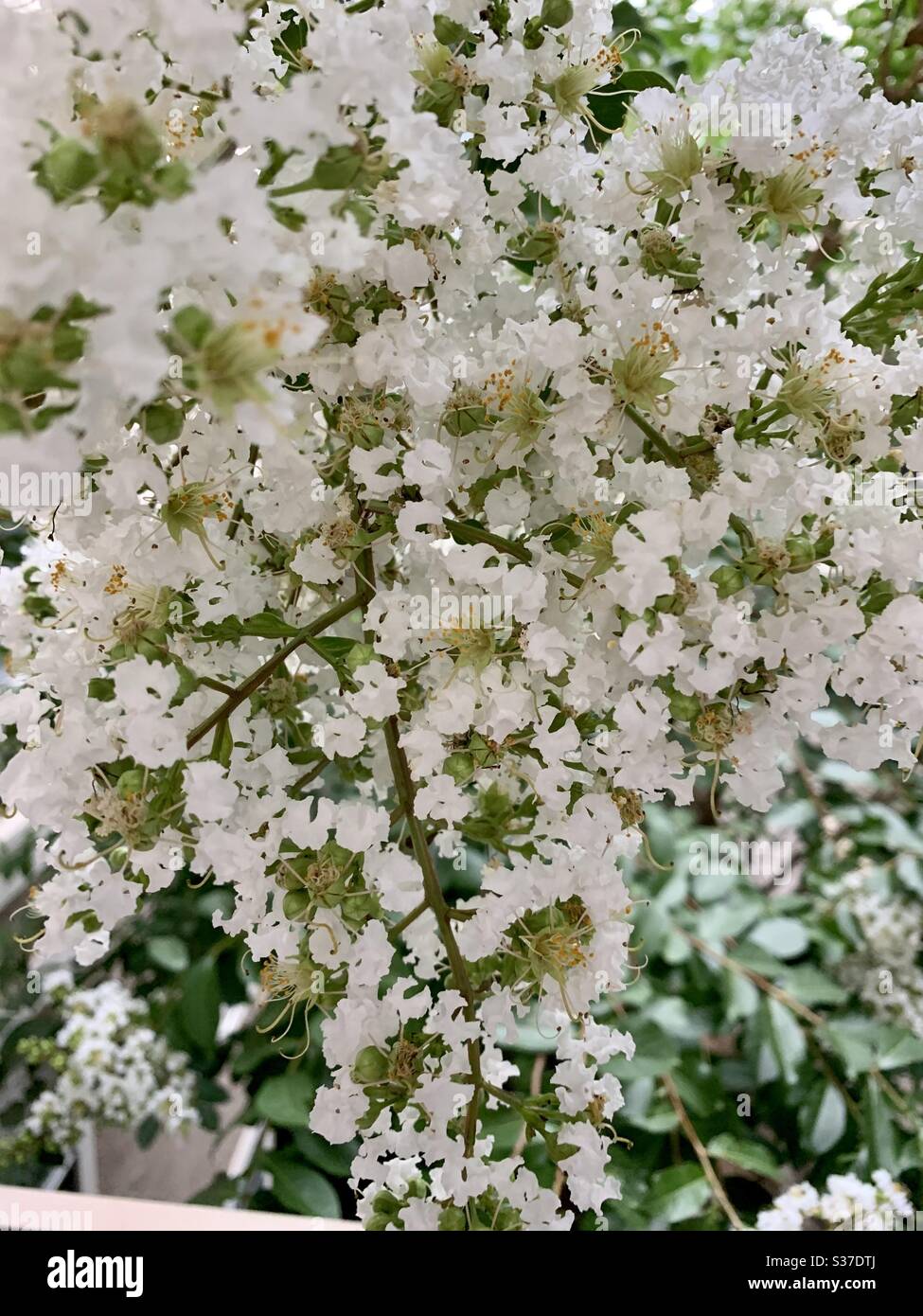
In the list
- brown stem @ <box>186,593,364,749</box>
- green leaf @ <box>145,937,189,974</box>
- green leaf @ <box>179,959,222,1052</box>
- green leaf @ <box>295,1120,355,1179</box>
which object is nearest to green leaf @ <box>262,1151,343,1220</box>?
green leaf @ <box>295,1120,355,1179</box>

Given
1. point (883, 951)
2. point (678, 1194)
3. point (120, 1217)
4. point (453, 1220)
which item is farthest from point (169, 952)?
point (883, 951)

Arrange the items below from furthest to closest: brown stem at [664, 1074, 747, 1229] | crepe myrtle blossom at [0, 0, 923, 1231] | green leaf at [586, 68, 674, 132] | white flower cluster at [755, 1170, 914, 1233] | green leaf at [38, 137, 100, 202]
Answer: brown stem at [664, 1074, 747, 1229] → white flower cluster at [755, 1170, 914, 1233] → green leaf at [586, 68, 674, 132] → crepe myrtle blossom at [0, 0, 923, 1231] → green leaf at [38, 137, 100, 202]

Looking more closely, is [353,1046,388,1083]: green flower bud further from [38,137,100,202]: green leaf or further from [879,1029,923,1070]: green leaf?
[879,1029,923,1070]: green leaf

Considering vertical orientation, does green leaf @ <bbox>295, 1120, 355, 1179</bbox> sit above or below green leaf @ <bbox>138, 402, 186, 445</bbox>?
below

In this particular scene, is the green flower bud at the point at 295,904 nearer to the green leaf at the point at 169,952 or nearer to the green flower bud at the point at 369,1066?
the green flower bud at the point at 369,1066

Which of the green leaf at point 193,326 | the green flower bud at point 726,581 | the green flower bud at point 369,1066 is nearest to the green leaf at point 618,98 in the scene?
the green flower bud at point 726,581
